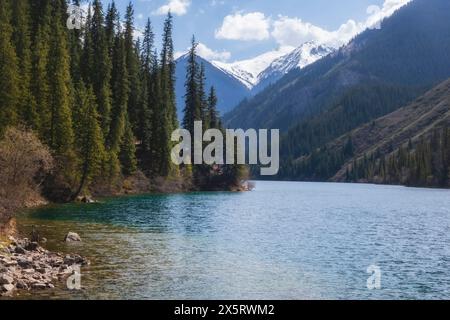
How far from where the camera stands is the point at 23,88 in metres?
67.4

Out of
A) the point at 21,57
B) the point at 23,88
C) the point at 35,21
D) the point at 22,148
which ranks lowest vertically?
the point at 22,148

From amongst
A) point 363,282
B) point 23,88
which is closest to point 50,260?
point 363,282

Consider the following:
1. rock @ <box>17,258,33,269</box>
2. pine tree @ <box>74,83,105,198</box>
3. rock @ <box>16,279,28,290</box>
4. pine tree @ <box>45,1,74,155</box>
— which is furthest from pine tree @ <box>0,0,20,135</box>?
rock @ <box>16,279,28,290</box>

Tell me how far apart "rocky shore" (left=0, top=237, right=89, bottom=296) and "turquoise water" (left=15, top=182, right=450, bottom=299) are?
1.18m

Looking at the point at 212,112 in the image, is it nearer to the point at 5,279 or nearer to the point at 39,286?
the point at 39,286

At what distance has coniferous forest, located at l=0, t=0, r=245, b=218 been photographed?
69.2 meters

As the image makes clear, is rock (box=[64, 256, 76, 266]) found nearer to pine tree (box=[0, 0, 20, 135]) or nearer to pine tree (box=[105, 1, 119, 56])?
pine tree (box=[0, 0, 20, 135])

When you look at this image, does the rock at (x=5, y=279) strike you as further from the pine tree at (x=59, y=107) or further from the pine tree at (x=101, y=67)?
the pine tree at (x=101, y=67)

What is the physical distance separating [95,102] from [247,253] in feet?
214

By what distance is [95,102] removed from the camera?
93750mm

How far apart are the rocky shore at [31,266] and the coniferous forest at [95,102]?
12.8 meters

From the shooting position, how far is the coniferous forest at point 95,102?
69.2 meters
